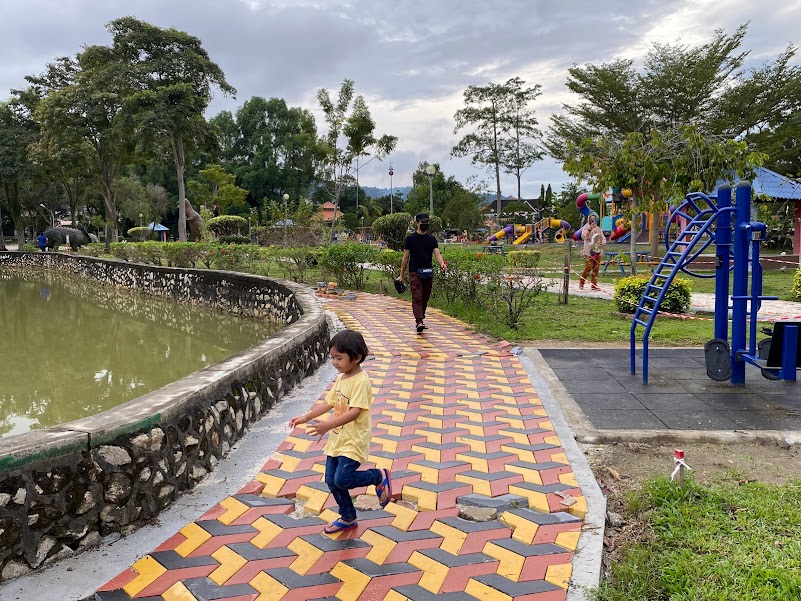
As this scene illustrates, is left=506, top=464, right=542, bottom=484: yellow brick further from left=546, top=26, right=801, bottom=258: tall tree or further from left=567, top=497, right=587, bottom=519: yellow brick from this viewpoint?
left=546, top=26, right=801, bottom=258: tall tree

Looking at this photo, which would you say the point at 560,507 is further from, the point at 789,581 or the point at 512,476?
the point at 789,581

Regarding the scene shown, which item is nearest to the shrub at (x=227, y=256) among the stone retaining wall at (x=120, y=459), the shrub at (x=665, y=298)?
the shrub at (x=665, y=298)

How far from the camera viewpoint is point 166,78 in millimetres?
24750

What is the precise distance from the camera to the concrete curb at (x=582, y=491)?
226 cm

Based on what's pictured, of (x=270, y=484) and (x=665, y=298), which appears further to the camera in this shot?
(x=665, y=298)

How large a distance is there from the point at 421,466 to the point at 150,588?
1.55 metres

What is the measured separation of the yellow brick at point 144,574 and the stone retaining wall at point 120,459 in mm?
277

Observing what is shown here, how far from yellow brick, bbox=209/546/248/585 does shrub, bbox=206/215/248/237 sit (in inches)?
923

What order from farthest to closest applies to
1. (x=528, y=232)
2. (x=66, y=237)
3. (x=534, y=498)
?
(x=66, y=237)
(x=528, y=232)
(x=534, y=498)

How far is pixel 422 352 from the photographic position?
6.48 meters

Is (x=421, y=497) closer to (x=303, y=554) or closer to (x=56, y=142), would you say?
(x=303, y=554)

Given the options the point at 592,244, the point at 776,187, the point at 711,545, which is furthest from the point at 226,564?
the point at 776,187

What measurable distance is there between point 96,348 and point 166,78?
61.3ft

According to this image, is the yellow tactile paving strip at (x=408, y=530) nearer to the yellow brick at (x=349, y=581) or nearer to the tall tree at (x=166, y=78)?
the yellow brick at (x=349, y=581)
